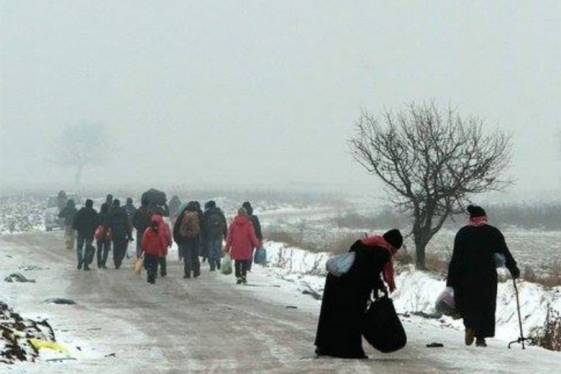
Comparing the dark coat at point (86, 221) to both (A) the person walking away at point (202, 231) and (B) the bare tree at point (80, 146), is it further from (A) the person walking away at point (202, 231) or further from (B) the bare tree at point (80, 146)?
(B) the bare tree at point (80, 146)

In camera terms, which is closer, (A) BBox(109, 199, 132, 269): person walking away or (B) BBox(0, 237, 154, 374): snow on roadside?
(B) BBox(0, 237, 154, 374): snow on roadside

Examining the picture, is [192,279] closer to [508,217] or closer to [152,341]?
[152,341]

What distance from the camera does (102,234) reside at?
25.6 metres

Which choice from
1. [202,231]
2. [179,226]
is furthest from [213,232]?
[179,226]

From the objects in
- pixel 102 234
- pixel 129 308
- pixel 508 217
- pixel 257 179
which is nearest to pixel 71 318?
pixel 129 308

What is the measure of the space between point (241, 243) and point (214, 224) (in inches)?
154

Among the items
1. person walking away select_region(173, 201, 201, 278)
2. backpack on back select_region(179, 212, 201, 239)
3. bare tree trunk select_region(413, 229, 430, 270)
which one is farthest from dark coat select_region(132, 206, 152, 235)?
bare tree trunk select_region(413, 229, 430, 270)

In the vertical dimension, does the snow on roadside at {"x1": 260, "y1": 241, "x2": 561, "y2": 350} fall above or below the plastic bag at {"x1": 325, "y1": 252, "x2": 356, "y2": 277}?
below

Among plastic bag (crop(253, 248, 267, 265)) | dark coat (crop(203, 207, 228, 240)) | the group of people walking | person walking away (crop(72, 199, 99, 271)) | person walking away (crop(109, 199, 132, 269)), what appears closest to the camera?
the group of people walking

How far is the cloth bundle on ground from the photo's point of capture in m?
10.6

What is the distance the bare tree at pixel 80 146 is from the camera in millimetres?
148125

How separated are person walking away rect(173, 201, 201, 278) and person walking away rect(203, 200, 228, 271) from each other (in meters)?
1.87

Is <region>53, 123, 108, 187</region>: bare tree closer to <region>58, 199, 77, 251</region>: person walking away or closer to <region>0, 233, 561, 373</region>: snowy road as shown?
<region>58, 199, 77, 251</region>: person walking away

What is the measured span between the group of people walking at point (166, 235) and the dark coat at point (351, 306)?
1105 centimetres
